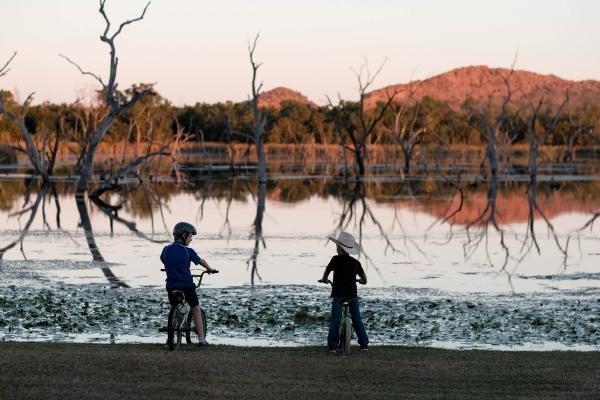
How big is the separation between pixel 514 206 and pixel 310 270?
18.7 meters

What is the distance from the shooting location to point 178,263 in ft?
34.8

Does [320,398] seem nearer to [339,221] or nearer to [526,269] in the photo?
[526,269]

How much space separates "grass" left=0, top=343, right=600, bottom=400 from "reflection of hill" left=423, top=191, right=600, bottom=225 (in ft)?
66.9

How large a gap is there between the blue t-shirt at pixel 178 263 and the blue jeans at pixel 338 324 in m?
1.44

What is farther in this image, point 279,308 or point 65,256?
point 65,256

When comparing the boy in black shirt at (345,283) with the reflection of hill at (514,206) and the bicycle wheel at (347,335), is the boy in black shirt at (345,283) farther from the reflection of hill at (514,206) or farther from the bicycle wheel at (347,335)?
the reflection of hill at (514,206)

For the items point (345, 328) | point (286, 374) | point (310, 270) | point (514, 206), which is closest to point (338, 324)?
point (345, 328)

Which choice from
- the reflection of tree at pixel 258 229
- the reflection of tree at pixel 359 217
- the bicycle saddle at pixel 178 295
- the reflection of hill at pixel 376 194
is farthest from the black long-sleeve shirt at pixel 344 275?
the reflection of hill at pixel 376 194

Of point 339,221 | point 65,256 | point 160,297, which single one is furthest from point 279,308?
point 339,221

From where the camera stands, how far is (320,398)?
830 cm

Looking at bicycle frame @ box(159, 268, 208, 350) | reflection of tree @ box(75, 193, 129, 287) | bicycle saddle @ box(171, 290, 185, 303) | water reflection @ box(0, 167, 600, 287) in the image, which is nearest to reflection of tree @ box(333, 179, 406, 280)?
water reflection @ box(0, 167, 600, 287)

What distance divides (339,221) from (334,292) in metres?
19.8

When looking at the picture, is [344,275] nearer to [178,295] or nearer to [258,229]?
[178,295]

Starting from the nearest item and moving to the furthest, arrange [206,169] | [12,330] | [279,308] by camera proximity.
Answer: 1. [12,330]
2. [279,308]
3. [206,169]
